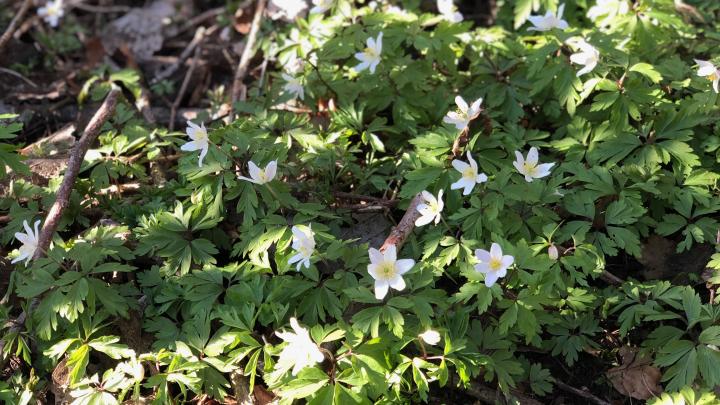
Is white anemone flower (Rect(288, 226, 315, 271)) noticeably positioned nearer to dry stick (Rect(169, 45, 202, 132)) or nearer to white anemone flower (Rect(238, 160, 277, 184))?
white anemone flower (Rect(238, 160, 277, 184))

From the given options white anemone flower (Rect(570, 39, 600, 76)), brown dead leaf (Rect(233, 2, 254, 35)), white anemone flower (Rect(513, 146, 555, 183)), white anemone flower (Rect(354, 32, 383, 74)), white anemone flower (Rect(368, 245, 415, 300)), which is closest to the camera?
white anemone flower (Rect(368, 245, 415, 300))

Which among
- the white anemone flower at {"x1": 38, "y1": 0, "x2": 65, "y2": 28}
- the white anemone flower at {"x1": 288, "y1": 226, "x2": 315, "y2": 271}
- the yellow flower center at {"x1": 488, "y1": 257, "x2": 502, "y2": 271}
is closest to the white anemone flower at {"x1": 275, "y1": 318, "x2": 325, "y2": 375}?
the white anemone flower at {"x1": 288, "y1": 226, "x2": 315, "y2": 271}

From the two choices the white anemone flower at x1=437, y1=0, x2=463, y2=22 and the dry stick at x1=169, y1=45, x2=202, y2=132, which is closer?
the white anemone flower at x1=437, y1=0, x2=463, y2=22

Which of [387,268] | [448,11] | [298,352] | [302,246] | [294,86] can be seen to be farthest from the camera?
[448,11]

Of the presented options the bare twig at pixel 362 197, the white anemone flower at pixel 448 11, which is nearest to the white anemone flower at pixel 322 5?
the white anemone flower at pixel 448 11

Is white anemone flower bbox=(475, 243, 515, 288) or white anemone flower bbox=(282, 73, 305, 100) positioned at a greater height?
white anemone flower bbox=(282, 73, 305, 100)

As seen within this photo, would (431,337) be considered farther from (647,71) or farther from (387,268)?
(647,71)

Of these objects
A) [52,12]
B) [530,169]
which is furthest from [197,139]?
[52,12]
